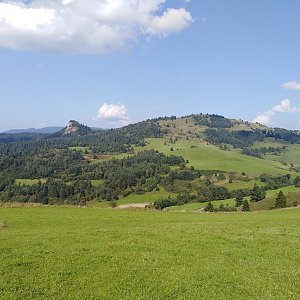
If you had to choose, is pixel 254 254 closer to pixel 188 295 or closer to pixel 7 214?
pixel 188 295

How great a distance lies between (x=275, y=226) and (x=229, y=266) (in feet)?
50.4

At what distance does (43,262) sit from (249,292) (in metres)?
9.71

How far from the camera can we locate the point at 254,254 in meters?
21.7

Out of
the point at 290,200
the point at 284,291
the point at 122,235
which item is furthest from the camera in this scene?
the point at 290,200

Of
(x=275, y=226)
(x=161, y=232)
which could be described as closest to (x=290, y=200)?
(x=275, y=226)

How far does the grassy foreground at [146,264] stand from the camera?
15500mm

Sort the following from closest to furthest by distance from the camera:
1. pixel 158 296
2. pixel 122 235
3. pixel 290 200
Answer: pixel 158 296 < pixel 122 235 < pixel 290 200

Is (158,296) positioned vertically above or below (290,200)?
above

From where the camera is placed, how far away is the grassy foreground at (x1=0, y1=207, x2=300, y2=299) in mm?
15500

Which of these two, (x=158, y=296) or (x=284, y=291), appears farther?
(x=284, y=291)

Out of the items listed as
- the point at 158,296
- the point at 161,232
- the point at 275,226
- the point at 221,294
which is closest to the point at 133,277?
the point at 158,296

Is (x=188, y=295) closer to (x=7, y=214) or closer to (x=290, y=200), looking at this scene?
(x=7, y=214)

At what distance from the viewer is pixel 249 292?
1605 centimetres

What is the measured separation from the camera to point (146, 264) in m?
18.6
